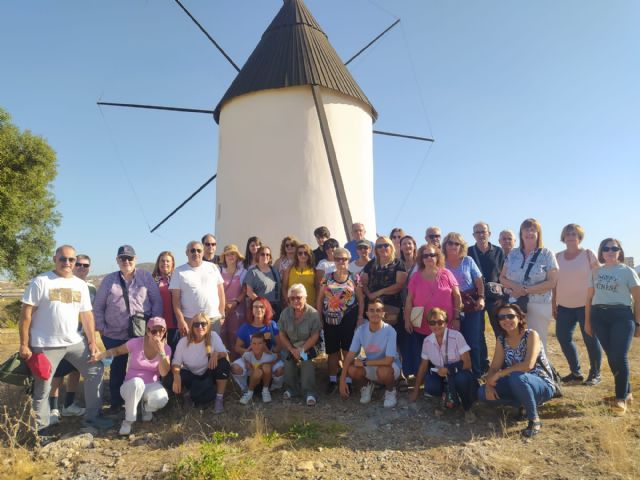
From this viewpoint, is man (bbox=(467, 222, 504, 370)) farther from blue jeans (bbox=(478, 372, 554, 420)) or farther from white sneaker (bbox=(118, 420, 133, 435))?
white sneaker (bbox=(118, 420, 133, 435))

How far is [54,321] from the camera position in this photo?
3693 mm

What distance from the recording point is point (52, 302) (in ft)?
12.1

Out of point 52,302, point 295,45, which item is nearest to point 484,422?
point 52,302

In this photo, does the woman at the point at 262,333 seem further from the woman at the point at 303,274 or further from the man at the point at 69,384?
the man at the point at 69,384

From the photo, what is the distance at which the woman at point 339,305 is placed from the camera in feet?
14.8

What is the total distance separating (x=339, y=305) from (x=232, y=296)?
124cm

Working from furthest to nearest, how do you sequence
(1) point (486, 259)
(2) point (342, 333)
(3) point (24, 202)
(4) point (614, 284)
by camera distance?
(3) point (24, 202) → (1) point (486, 259) → (2) point (342, 333) → (4) point (614, 284)

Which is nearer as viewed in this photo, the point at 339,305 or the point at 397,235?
the point at 339,305

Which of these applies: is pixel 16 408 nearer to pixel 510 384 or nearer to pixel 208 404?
pixel 208 404

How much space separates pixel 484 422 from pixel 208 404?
2484 millimetres

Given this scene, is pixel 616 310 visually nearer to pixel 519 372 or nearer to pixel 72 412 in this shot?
pixel 519 372

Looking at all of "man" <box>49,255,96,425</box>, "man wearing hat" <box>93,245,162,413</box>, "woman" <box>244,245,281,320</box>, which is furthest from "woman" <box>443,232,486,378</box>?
"man" <box>49,255,96,425</box>

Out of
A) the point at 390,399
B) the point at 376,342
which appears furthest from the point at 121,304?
the point at 390,399

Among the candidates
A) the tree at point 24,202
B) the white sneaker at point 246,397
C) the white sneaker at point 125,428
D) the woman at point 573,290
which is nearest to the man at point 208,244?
the white sneaker at point 246,397
